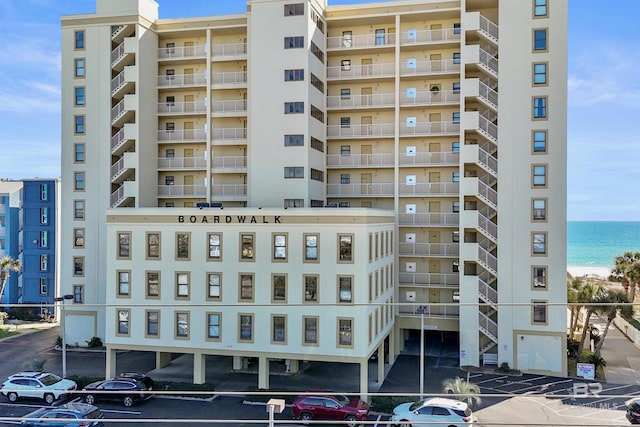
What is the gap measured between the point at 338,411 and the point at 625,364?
19.1 metres

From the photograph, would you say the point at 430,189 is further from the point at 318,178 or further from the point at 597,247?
the point at 597,247

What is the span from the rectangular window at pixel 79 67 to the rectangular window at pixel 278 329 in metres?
21.7

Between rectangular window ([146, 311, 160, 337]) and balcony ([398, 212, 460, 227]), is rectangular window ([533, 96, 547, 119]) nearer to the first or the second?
balcony ([398, 212, 460, 227])

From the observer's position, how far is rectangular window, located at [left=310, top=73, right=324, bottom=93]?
99.5ft

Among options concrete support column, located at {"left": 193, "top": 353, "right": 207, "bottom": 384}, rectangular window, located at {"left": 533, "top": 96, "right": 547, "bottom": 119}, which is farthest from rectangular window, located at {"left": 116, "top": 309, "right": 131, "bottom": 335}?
rectangular window, located at {"left": 533, "top": 96, "right": 547, "bottom": 119}

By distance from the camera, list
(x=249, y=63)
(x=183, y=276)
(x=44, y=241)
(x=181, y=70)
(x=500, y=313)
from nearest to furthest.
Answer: (x=183, y=276) < (x=500, y=313) < (x=249, y=63) < (x=181, y=70) < (x=44, y=241)

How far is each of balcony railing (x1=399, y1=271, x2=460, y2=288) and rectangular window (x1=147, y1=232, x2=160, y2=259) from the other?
14.8m

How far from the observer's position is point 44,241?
43.8m

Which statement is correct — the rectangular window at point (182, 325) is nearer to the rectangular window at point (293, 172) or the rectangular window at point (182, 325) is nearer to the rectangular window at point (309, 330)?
the rectangular window at point (309, 330)

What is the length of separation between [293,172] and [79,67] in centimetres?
1634

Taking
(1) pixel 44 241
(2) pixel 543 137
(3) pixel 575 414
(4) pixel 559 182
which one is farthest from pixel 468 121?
(1) pixel 44 241

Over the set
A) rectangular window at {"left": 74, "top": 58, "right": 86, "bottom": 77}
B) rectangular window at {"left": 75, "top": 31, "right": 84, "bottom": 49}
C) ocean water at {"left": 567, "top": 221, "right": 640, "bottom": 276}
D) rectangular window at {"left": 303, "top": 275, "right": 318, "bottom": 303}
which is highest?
rectangular window at {"left": 75, "top": 31, "right": 84, "bottom": 49}

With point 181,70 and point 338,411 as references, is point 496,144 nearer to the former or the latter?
point 338,411

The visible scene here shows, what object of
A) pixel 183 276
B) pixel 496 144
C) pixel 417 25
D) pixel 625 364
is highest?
pixel 417 25
